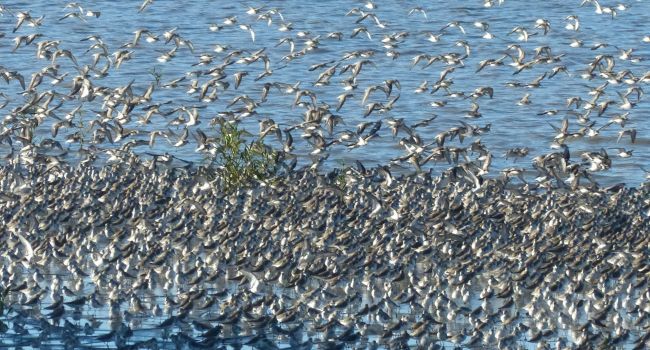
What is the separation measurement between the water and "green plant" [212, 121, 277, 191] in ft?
13.1

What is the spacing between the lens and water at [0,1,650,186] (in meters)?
38.5

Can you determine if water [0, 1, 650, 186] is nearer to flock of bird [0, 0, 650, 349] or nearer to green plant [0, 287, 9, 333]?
flock of bird [0, 0, 650, 349]

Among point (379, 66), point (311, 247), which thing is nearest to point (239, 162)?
point (311, 247)

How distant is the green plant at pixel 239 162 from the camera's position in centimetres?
2972

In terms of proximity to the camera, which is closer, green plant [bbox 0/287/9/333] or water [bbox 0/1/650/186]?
green plant [bbox 0/287/9/333]

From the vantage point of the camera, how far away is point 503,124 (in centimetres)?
4188

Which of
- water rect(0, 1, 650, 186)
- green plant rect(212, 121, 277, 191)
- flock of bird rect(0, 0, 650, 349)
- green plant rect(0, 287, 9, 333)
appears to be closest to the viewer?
green plant rect(0, 287, 9, 333)

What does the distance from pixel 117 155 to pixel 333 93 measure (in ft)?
53.6

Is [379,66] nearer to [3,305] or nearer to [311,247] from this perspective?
[311,247]

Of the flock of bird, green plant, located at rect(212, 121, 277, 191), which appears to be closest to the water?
the flock of bird

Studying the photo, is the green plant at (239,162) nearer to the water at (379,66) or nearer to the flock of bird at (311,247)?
the flock of bird at (311,247)

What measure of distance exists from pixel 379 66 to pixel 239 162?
76.0ft

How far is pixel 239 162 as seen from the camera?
3039cm

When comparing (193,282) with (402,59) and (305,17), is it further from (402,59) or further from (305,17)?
(305,17)
